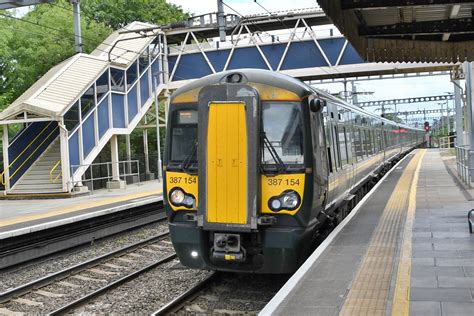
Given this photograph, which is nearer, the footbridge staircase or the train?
the train

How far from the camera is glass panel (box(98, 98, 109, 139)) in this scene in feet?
74.8

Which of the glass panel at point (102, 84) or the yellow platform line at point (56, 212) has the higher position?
the glass panel at point (102, 84)

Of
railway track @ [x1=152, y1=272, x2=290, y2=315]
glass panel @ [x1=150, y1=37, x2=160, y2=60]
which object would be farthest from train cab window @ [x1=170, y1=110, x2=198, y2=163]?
glass panel @ [x1=150, y1=37, x2=160, y2=60]

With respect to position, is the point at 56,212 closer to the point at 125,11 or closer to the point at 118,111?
the point at 118,111

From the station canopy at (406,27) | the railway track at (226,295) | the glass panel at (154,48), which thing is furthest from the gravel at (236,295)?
the glass panel at (154,48)

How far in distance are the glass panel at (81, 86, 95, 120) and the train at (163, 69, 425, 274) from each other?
1593 centimetres

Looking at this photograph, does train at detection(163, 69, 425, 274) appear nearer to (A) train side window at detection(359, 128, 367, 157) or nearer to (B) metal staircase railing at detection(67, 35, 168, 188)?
(A) train side window at detection(359, 128, 367, 157)

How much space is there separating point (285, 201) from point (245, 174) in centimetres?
63

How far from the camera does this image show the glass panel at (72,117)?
844 inches

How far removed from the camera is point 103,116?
2297 cm

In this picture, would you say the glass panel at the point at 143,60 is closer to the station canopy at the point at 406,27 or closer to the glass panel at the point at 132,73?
the glass panel at the point at 132,73

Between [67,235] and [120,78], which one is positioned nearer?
[67,235]

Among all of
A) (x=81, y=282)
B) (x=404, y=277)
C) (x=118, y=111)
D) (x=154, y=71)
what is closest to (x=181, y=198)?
(x=404, y=277)

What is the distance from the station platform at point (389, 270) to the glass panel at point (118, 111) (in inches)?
588
